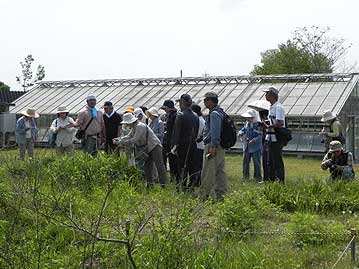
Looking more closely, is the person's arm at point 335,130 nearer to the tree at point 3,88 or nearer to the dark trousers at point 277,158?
the dark trousers at point 277,158

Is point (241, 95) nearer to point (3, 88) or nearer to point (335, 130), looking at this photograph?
point (335, 130)

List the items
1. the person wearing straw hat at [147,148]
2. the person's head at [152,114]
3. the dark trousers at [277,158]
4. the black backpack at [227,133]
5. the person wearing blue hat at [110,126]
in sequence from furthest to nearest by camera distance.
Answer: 1. the person wearing blue hat at [110,126]
2. the person's head at [152,114]
3. the person wearing straw hat at [147,148]
4. the dark trousers at [277,158]
5. the black backpack at [227,133]

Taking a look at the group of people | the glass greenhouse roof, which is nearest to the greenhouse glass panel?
the glass greenhouse roof

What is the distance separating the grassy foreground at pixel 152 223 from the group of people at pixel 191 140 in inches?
22.6

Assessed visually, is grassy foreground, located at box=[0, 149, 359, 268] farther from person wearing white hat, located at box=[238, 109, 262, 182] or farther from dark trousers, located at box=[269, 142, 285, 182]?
person wearing white hat, located at box=[238, 109, 262, 182]

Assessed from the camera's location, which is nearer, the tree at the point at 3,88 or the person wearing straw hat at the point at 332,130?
the person wearing straw hat at the point at 332,130

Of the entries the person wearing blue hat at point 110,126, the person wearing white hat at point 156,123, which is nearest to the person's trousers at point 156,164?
the person wearing white hat at point 156,123

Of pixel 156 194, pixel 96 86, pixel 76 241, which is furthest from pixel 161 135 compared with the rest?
pixel 96 86

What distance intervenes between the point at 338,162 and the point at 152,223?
5596mm

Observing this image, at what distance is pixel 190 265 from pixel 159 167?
6.17 m

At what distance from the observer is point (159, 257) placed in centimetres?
420

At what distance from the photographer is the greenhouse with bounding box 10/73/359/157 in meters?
22.5

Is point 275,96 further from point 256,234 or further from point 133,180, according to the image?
point 256,234

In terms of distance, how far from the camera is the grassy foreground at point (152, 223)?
435 cm
